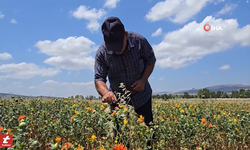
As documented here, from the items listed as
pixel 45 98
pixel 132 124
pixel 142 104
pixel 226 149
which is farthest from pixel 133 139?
pixel 45 98

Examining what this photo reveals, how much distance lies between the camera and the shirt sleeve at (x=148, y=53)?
9.59 ft

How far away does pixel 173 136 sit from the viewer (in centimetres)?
322

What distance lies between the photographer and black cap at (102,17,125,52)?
2.45 m

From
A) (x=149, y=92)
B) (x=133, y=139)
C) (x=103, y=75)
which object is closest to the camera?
(x=133, y=139)

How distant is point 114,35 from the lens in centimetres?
244

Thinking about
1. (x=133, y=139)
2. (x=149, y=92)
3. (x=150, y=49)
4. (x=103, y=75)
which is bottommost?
(x=133, y=139)

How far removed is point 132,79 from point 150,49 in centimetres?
45

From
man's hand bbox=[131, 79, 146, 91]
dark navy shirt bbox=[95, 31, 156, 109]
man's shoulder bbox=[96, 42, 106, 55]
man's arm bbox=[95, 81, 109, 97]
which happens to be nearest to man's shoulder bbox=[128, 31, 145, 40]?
dark navy shirt bbox=[95, 31, 156, 109]

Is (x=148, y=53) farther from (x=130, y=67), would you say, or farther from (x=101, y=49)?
(x=101, y=49)

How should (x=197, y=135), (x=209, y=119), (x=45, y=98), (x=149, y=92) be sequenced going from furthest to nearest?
1. (x=45, y=98)
2. (x=209, y=119)
3. (x=197, y=135)
4. (x=149, y=92)

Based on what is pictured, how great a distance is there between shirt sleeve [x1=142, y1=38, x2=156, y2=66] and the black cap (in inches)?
19.4

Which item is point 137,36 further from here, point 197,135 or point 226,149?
point 226,149

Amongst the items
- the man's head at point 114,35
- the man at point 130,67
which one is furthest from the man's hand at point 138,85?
the man's head at point 114,35

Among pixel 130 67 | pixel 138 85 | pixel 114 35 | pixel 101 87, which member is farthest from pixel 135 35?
pixel 101 87
